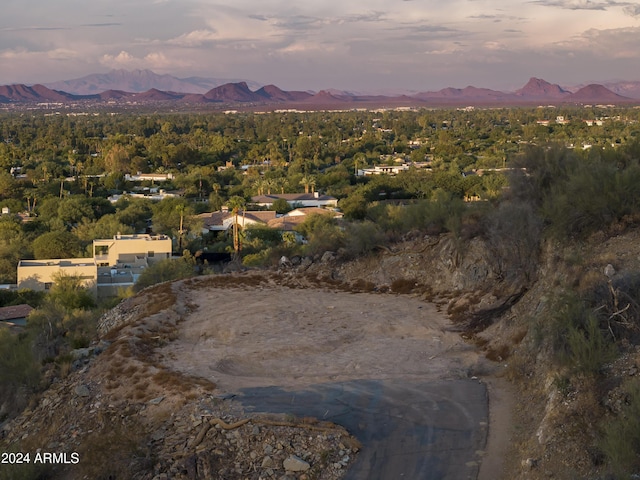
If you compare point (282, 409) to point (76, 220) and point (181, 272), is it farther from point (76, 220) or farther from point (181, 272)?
point (76, 220)

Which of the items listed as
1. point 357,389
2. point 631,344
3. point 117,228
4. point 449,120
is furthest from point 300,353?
point 449,120

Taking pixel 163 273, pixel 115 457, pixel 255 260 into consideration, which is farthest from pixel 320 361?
pixel 163 273

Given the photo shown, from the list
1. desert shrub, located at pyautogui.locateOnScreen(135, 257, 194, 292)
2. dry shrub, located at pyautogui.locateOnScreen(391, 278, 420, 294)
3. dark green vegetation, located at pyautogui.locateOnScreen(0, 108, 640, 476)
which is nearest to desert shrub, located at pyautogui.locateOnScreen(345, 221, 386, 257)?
dark green vegetation, located at pyautogui.locateOnScreen(0, 108, 640, 476)

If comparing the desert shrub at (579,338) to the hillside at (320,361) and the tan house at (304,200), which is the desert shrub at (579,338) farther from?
the tan house at (304,200)

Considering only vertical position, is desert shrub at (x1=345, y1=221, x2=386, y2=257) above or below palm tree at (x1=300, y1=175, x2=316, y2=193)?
above

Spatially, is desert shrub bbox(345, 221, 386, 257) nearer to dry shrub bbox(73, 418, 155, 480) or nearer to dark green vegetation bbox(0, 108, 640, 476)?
dark green vegetation bbox(0, 108, 640, 476)

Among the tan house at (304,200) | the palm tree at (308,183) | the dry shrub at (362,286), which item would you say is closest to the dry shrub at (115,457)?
the dry shrub at (362,286)
